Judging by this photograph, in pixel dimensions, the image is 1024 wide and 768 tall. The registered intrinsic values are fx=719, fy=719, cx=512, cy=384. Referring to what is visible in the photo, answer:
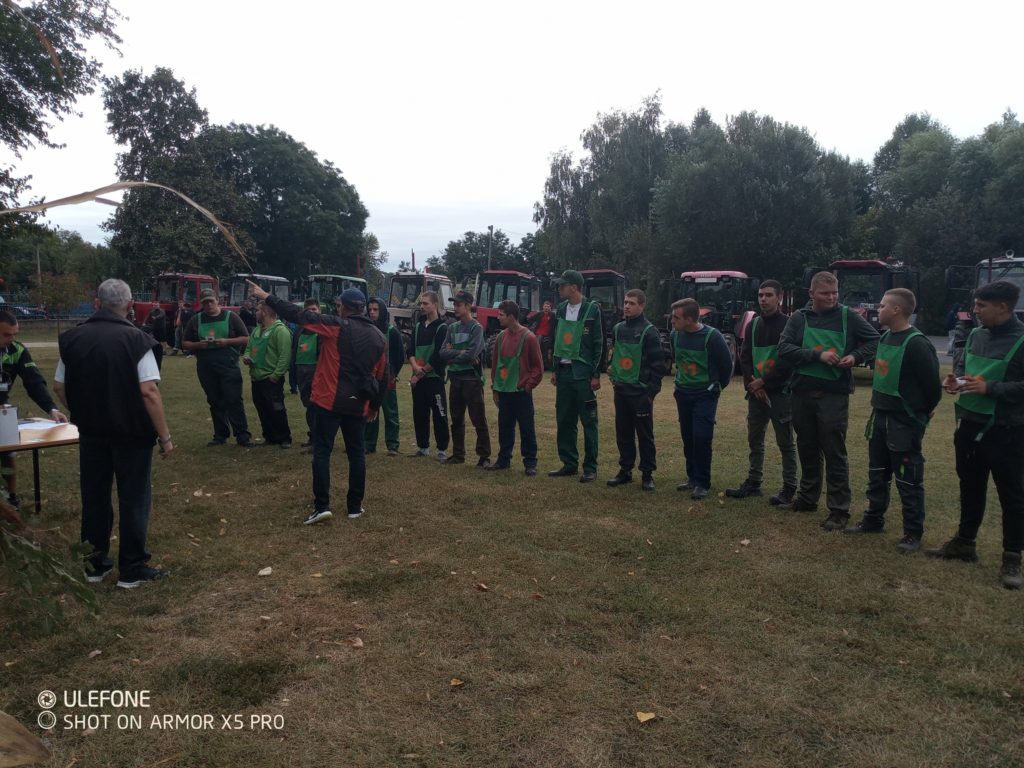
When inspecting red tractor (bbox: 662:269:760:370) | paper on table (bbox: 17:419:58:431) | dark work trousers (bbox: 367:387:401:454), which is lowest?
dark work trousers (bbox: 367:387:401:454)

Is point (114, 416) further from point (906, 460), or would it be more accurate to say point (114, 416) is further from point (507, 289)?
point (507, 289)

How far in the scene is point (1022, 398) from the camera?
176 inches

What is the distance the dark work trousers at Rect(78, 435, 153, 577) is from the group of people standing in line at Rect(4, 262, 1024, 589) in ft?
A: 0.04

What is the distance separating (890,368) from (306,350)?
20.6 feet

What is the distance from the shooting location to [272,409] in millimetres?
8984

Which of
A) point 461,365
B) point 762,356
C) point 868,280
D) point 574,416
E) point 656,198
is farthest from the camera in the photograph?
point 656,198

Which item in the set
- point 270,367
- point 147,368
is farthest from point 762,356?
point 270,367

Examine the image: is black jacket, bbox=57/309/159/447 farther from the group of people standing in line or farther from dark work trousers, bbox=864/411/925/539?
dark work trousers, bbox=864/411/925/539

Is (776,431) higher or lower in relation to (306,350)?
lower

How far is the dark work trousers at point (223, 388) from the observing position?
8812 mm

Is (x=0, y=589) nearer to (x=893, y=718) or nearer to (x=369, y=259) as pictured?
(x=893, y=718)

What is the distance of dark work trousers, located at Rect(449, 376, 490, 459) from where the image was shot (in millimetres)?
8078

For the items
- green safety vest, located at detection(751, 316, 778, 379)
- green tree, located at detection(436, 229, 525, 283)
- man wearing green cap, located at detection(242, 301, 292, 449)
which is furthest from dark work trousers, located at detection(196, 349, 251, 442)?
green tree, located at detection(436, 229, 525, 283)

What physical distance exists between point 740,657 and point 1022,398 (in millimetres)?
2532
